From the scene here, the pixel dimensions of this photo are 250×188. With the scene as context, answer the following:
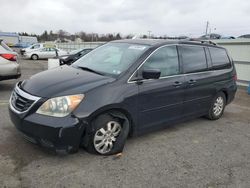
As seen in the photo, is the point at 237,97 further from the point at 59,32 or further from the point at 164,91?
the point at 59,32

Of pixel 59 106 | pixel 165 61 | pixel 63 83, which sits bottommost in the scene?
pixel 59 106

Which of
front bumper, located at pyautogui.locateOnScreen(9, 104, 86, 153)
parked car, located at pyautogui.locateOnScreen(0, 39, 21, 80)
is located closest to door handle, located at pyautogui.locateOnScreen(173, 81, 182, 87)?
front bumper, located at pyautogui.locateOnScreen(9, 104, 86, 153)

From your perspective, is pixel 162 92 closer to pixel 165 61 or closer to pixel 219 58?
pixel 165 61

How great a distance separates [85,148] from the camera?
12.5 feet

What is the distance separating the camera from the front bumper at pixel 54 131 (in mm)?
3346

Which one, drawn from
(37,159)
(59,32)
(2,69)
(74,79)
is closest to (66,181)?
(37,159)

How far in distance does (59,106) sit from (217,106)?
151 inches

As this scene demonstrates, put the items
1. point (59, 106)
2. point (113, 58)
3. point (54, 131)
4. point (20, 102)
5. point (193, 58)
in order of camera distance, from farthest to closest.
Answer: point (193, 58)
point (113, 58)
point (20, 102)
point (59, 106)
point (54, 131)

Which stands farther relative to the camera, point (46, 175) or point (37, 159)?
point (37, 159)

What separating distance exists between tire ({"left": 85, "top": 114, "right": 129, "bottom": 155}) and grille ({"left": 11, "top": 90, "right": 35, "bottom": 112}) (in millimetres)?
884

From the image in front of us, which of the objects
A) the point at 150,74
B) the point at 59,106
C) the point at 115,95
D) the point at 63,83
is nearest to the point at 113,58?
the point at 150,74

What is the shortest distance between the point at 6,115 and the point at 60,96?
2.56 m

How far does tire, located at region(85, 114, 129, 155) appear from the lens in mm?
3688

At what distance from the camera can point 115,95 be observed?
379 cm
